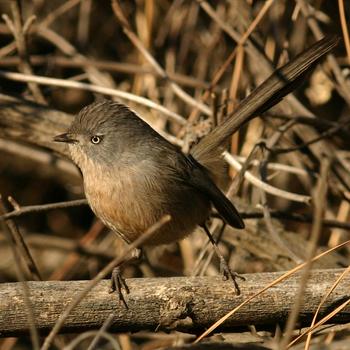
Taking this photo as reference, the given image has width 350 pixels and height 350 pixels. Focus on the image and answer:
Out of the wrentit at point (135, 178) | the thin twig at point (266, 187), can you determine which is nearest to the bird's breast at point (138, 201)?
the wrentit at point (135, 178)

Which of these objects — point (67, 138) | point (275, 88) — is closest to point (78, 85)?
point (67, 138)

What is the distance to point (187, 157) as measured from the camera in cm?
464

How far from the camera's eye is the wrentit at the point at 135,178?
4043mm

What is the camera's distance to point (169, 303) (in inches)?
135

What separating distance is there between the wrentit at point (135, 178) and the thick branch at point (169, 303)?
2.01 feet

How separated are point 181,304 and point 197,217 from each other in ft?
3.58

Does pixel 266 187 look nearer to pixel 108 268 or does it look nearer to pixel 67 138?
pixel 67 138

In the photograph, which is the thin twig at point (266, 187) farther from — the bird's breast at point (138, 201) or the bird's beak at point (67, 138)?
the bird's beak at point (67, 138)

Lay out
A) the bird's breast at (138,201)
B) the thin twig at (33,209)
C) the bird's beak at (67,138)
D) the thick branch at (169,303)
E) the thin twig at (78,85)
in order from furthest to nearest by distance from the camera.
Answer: the thin twig at (78,85) < the bird's beak at (67,138) < the thin twig at (33,209) < the bird's breast at (138,201) < the thick branch at (169,303)

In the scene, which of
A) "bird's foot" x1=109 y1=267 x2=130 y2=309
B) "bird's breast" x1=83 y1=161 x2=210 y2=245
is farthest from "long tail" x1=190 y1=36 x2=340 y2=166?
"bird's foot" x1=109 y1=267 x2=130 y2=309

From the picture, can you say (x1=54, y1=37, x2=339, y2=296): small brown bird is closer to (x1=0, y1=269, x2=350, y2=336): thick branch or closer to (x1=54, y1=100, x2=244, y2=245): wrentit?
(x1=54, y1=100, x2=244, y2=245): wrentit

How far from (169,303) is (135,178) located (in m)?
0.94

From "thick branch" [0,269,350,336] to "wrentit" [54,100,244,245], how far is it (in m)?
0.61

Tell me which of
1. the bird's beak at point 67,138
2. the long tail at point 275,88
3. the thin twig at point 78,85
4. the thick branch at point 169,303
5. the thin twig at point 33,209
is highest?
the thin twig at point 78,85
